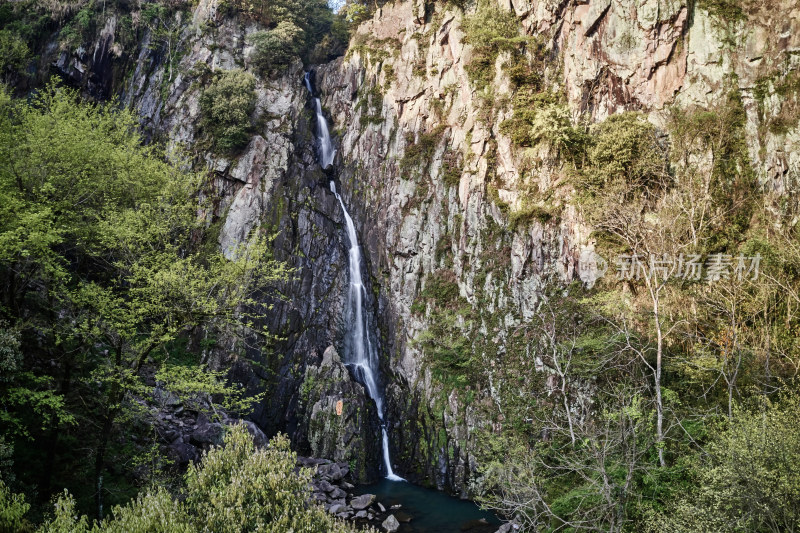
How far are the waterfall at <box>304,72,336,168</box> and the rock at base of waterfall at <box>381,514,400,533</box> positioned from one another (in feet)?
86.4

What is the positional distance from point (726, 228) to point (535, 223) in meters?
8.64

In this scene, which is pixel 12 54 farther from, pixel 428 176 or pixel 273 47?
pixel 428 176

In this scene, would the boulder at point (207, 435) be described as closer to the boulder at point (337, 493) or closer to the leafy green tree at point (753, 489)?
the boulder at point (337, 493)

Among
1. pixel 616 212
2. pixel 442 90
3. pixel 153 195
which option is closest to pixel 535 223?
pixel 616 212

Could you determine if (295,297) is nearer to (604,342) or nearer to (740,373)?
(604,342)

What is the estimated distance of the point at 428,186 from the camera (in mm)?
30469

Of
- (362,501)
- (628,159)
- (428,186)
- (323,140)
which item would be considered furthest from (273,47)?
(362,501)

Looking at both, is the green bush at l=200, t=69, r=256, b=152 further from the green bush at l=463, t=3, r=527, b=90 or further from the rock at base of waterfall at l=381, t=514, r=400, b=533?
the rock at base of waterfall at l=381, t=514, r=400, b=533

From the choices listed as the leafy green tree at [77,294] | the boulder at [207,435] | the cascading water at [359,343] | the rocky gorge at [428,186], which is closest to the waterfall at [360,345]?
the cascading water at [359,343]

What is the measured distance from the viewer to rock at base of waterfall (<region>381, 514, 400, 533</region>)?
733 inches

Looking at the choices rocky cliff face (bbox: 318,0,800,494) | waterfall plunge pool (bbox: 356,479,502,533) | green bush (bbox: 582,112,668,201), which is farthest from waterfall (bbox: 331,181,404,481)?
green bush (bbox: 582,112,668,201)

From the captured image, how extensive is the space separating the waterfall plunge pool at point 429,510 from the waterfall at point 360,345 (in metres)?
2.73

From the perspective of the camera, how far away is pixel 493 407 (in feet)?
75.2

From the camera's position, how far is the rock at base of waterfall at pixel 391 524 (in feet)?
61.1
